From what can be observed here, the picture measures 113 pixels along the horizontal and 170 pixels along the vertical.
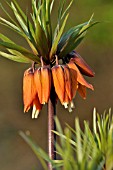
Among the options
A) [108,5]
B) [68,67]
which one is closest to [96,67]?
[108,5]

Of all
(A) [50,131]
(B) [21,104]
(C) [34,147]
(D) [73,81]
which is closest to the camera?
(C) [34,147]

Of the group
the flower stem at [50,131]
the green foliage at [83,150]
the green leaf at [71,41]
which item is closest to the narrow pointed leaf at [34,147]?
the green foliage at [83,150]

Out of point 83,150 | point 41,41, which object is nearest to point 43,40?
point 41,41

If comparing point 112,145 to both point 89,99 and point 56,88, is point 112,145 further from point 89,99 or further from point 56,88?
point 89,99

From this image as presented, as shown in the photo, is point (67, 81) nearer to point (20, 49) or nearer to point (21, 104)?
point (20, 49)

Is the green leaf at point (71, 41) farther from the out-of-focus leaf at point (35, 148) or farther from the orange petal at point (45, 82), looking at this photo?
the out-of-focus leaf at point (35, 148)

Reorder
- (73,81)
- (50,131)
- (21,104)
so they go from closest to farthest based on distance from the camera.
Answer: (50,131) → (73,81) → (21,104)

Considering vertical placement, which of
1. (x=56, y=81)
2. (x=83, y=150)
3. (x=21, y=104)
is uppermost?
(x=21, y=104)
